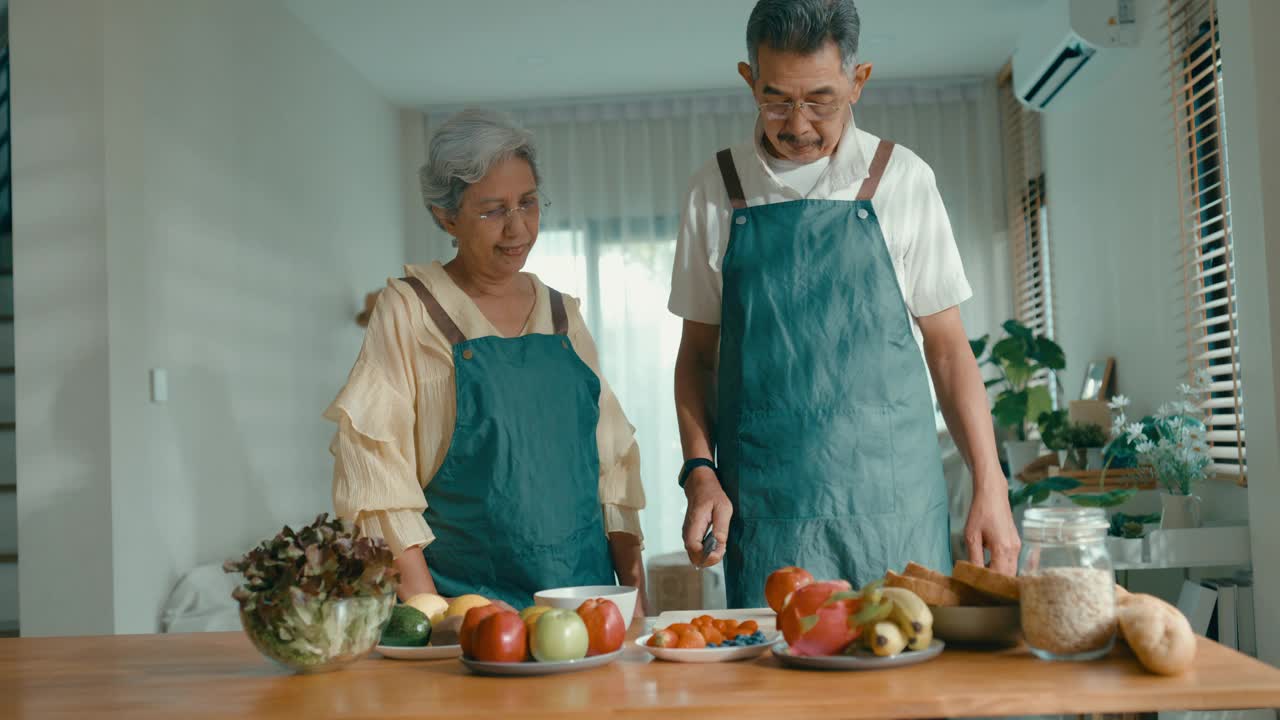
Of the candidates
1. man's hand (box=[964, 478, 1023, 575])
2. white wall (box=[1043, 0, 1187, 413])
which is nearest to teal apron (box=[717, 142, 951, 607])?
man's hand (box=[964, 478, 1023, 575])

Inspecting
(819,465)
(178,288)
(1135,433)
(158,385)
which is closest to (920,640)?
(819,465)

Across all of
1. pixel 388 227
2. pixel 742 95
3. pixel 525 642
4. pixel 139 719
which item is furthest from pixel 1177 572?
pixel 388 227

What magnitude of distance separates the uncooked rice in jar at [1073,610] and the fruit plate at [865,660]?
4.1 inches

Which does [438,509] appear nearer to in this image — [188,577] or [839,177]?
[839,177]

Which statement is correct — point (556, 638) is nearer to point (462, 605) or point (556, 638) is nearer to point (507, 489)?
point (462, 605)

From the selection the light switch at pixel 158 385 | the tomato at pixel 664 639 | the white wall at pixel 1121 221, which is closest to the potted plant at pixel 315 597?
the tomato at pixel 664 639

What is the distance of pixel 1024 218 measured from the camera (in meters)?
6.34

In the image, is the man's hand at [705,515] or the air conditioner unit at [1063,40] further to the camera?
the air conditioner unit at [1063,40]

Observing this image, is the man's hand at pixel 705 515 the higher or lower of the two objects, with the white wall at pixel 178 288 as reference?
lower

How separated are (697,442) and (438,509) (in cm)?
45

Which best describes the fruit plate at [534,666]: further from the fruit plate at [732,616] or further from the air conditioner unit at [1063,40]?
the air conditioner unit at [1063,40]

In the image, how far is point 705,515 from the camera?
5.37 ft

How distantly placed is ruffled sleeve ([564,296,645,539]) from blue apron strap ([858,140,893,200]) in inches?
21.2

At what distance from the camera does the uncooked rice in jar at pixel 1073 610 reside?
43.4 inches
